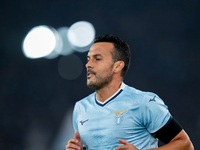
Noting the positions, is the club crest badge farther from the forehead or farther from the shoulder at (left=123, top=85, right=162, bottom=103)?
the forehead

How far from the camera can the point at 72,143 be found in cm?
169

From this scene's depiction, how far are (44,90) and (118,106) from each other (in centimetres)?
466

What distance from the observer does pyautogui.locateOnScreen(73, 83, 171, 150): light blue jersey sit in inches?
63.9

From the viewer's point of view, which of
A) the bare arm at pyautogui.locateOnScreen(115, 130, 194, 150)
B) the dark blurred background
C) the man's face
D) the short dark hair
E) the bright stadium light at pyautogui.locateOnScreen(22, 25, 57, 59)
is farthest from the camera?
the bright stadium light at pyautogui.locateOnScreen(22, 25, 57, 59)

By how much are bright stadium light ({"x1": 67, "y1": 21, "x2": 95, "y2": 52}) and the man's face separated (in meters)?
4.57

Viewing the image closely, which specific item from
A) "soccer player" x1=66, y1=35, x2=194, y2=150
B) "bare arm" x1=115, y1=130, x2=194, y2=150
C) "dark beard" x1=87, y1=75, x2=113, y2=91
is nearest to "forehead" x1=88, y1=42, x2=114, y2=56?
"soccer player" x1=66, y1=35, x2=194, y2=150

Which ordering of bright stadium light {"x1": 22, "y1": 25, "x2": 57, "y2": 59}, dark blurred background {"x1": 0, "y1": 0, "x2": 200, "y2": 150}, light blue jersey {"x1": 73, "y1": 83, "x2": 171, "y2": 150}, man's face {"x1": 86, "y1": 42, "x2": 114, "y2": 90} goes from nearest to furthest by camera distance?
light blue jersey {"x1": 73, "y1": 83, "x2": 171, "y2": 150}, man's face {"x1": 86, "y1": 42, "x2": 114, "y2": 90}, dark blurred background {"x1": 0, "y1": 0, "x2": 200, "y2": 150}, bright stadium light {"x1": 22, "y1": 25, "x2": 57, "y2": 59}

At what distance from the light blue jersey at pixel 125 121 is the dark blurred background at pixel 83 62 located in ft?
13.3

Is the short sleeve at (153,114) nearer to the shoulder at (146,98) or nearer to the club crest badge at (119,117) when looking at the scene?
the shoulder at (146,98)

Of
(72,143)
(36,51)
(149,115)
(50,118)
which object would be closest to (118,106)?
(149,115)

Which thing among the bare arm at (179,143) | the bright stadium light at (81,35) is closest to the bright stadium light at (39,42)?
the bright stadium light at (81,35)

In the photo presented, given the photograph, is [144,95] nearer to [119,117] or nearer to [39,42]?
[119,117]

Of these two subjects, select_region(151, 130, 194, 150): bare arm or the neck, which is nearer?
select_region(151, 130, 194, 150): bare arm

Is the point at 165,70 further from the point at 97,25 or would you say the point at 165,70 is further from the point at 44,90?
the point at 44,90
